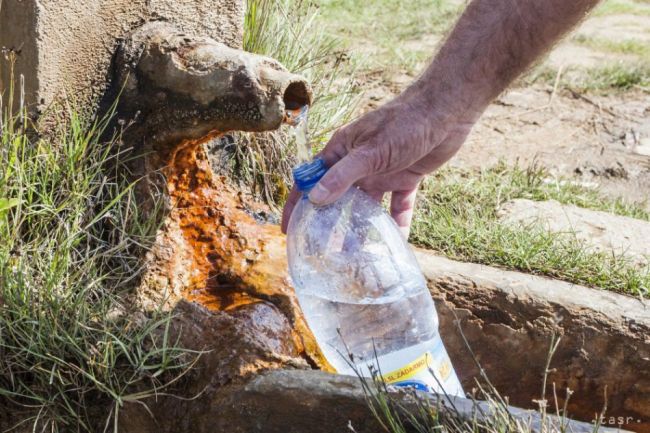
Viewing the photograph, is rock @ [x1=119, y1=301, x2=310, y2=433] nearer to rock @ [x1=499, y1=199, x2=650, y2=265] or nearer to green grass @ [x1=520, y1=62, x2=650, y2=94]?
rock @ [x1=499, y1=199, x2=650, y2=265]

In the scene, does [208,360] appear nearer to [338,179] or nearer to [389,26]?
[338,179]

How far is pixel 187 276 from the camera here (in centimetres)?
282

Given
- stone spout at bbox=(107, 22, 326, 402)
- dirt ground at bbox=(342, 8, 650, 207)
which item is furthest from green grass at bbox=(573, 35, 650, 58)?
stone spout at bbox=(107, 22, 326, 402)

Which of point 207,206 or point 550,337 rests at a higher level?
point 207,206

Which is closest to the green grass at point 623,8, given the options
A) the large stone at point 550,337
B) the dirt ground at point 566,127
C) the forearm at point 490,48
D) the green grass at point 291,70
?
the dirt ground at point 566,127

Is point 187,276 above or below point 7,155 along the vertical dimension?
below

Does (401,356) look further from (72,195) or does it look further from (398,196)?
(72,195)

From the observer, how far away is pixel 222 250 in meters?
2.93

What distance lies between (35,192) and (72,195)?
10 centimetres

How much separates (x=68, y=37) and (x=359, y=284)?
3.61 feet

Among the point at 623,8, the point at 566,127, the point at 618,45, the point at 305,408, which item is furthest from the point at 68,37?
the point at 623,8

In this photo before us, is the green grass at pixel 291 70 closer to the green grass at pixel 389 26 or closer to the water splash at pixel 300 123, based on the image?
the water splash at pixel 300 123

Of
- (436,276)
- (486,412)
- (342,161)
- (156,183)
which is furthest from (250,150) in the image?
(486,412)

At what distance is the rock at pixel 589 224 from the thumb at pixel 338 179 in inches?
54.8
